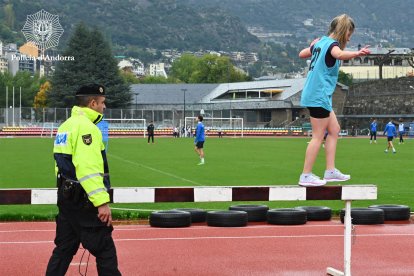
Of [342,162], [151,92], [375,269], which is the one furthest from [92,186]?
[151,92]

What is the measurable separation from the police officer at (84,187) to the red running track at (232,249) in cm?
235

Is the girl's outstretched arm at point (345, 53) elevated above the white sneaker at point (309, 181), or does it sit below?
above

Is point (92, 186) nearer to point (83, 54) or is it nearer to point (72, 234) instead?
point (72, 234)

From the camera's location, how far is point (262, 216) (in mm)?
15023

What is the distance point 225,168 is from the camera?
3116 cm

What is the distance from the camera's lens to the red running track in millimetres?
10562

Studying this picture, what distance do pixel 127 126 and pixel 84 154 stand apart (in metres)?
91.8

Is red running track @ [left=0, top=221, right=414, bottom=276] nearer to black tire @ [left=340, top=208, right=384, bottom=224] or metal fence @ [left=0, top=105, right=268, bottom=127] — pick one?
black tire @ [left=340, top=208, right=384, bottom=224]

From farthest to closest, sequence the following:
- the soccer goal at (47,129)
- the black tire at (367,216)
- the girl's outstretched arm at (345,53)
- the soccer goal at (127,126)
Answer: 1. the soccer goal at (127,126)
2. the soccer goal at (47,129)
3. the black tire at (367,216)
4. the girl's outstretched arm at (345,53)

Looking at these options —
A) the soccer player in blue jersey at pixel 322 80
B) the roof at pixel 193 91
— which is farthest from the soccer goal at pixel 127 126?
the soccer player in blue jersey at pixel 322 80

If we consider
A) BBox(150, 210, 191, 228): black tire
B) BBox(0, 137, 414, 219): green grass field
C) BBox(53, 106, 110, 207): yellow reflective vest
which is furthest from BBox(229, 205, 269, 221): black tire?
BBox(53, 106, 110, 207): yellow reflective vest

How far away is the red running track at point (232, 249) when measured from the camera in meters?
10.6

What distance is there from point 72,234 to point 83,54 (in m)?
121

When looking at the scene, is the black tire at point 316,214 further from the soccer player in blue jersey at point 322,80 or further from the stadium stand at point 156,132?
the stadium stand at point 156,132
